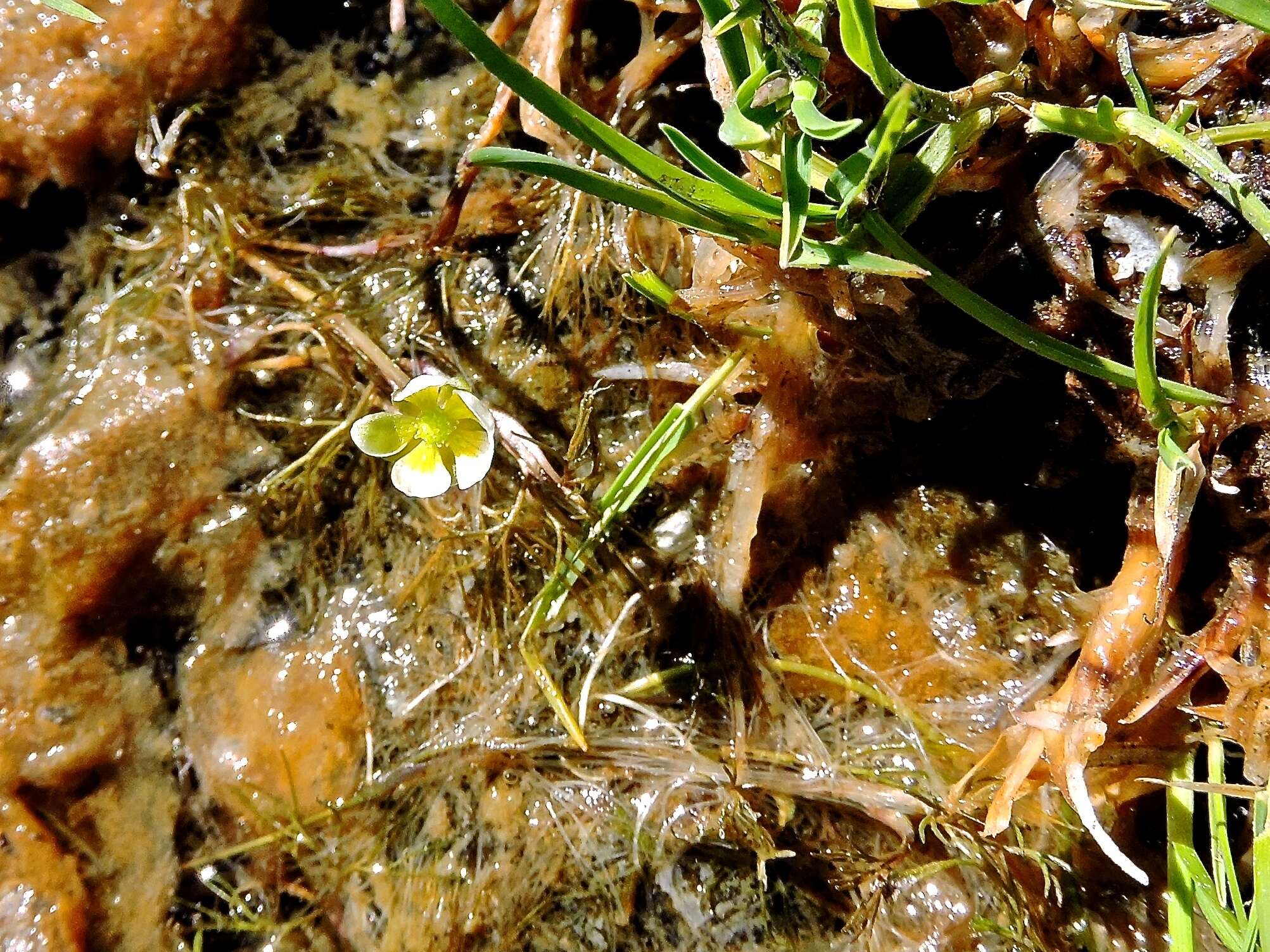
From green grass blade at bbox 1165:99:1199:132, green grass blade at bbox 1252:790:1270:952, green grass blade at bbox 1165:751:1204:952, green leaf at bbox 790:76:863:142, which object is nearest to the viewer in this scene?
green leaf at bbox 790:76:863:142

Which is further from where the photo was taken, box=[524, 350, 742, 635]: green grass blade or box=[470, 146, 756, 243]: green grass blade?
box=[524, 350, 742, 635]: green grass blade

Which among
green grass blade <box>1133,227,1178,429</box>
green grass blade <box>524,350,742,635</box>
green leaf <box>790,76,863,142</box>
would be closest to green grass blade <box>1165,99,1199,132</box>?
green grass blade <box>1133,227,1178,429</box>

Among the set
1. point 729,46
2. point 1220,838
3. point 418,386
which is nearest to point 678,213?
point 729,46

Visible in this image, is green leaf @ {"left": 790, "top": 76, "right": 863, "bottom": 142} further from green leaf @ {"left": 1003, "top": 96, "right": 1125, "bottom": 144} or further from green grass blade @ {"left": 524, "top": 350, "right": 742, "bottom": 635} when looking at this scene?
green grass blade @ {"left": 524, "top": 350, "right": 742, "bottom": 635}

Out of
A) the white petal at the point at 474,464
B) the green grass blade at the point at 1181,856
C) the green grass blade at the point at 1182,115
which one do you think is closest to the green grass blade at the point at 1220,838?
the green grass blade at the point at 1181,856

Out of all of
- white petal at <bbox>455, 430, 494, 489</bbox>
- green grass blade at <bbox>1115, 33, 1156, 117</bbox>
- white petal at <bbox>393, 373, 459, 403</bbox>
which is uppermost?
green grass blade at <bbox>1115, 33, 1156, 117</bbox>

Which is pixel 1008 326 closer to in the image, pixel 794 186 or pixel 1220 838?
pixel 794 186
